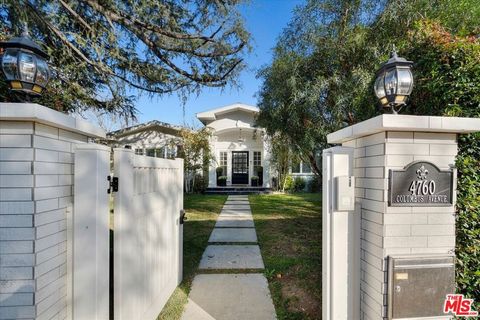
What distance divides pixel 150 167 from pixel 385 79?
2.36m

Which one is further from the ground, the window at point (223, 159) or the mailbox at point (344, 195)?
the window at point (223, 159)

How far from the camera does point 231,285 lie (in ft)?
12.2

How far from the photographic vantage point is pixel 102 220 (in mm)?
2082

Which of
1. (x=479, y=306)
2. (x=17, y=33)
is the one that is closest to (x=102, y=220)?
(x=479, y=306)

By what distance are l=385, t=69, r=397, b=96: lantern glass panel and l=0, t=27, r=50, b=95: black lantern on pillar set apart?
2.56 metres

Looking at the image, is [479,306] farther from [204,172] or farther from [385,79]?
[204,172]

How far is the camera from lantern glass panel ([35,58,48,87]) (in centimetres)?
180

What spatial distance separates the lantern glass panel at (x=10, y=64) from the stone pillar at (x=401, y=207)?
2546 millimetres

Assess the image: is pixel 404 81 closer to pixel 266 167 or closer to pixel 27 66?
pixel 27 66

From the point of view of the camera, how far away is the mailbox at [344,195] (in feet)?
7.32

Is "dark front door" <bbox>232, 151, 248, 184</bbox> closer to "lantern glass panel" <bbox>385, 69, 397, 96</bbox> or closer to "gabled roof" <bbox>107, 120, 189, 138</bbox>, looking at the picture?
"gabled roof" <bbox>107, 120, 189, 138</bbox>

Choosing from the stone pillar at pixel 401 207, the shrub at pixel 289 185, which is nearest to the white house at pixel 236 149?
the shrub at pixel 289 185

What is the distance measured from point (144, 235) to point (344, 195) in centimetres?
195

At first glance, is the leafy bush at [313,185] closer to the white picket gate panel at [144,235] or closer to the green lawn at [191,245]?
the green lawn at [191,245]
